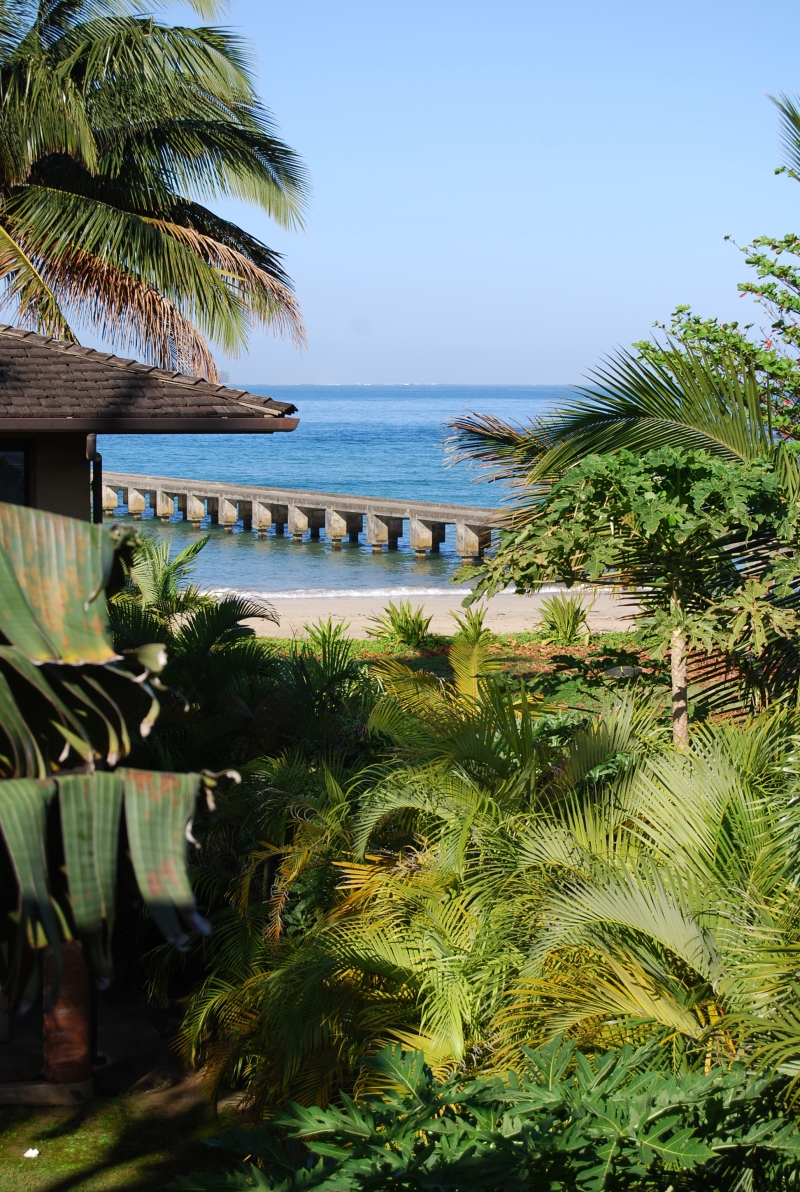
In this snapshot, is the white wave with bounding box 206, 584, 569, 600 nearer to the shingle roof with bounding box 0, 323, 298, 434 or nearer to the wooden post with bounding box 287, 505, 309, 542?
the wooden post with bounding box 287, 505, 309, 542

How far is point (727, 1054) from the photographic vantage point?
4059mm

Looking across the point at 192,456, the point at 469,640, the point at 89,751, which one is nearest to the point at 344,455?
the point at 192,456

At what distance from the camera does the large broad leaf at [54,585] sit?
5.87 feet

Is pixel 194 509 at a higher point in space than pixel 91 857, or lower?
lower

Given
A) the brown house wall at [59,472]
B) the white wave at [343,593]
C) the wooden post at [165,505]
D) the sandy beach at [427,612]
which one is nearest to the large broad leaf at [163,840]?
the brown house wall at [59,472]

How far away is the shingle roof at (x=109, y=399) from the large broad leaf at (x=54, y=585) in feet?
18.8

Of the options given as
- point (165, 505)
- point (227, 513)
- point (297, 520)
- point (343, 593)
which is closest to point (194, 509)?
point (165, 505)

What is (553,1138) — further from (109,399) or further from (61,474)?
(61,474)

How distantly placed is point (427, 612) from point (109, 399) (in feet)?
42.5

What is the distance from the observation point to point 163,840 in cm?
176

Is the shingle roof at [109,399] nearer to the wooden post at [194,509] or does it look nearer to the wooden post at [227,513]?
the wooden post at [227,513]

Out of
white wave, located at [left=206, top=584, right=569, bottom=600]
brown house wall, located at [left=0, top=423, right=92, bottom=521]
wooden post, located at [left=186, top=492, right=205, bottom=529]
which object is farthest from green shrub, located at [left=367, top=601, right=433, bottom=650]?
wooden post, located at [left=186, top=492, right=205, bottom=529]

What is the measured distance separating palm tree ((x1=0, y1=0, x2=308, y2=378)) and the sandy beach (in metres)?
4.87

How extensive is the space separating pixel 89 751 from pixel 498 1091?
8.05ft
